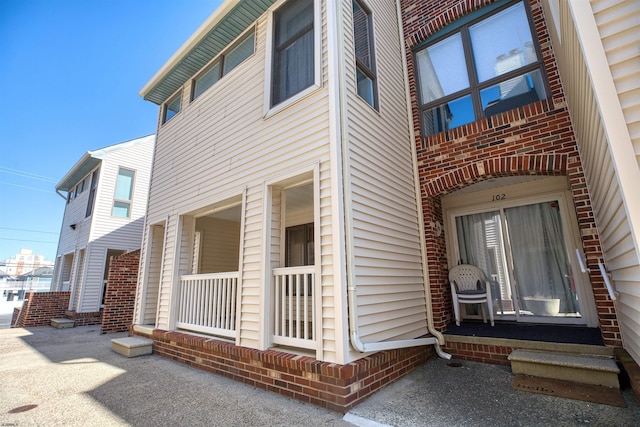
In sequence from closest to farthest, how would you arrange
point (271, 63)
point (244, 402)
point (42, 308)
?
1. point (244, 402)
2. point (271, 63)
3. point (42, 308)

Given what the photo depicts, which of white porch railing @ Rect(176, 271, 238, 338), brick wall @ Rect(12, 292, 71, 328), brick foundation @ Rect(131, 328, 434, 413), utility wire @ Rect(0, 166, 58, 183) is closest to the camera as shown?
brick foundation @ Rect(131, 328, 434, 413)

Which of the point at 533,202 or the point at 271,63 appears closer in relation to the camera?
the point at 271,63

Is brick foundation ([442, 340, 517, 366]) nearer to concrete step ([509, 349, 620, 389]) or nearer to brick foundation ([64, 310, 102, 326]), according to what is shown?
concrete step ([509, 349, 620, 389])

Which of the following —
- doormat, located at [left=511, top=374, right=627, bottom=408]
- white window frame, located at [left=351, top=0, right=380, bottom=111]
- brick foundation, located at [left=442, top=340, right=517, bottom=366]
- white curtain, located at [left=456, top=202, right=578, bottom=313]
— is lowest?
doormat, located at [left=511, top=374, right=627, bottom=408]

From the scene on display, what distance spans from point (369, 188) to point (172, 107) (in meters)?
5.89

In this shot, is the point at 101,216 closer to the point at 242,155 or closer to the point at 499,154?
the point at 242,155

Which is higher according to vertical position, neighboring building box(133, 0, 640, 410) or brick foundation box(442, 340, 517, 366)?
neighboring building box(133, 0, 640, 410)

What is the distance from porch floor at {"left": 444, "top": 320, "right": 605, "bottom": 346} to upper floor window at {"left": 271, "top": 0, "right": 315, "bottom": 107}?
4111mm

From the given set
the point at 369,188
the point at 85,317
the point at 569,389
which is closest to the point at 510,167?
the point at 369,188

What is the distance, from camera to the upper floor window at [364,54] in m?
4.11

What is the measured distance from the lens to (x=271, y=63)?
444 cm

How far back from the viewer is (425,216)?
471cm

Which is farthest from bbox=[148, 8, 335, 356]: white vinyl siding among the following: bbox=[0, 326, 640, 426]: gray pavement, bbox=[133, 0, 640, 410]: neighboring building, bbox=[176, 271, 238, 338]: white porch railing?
bbox=[0, 326, 640, 426]: gray pavement

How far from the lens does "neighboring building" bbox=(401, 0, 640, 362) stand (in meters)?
3.47
